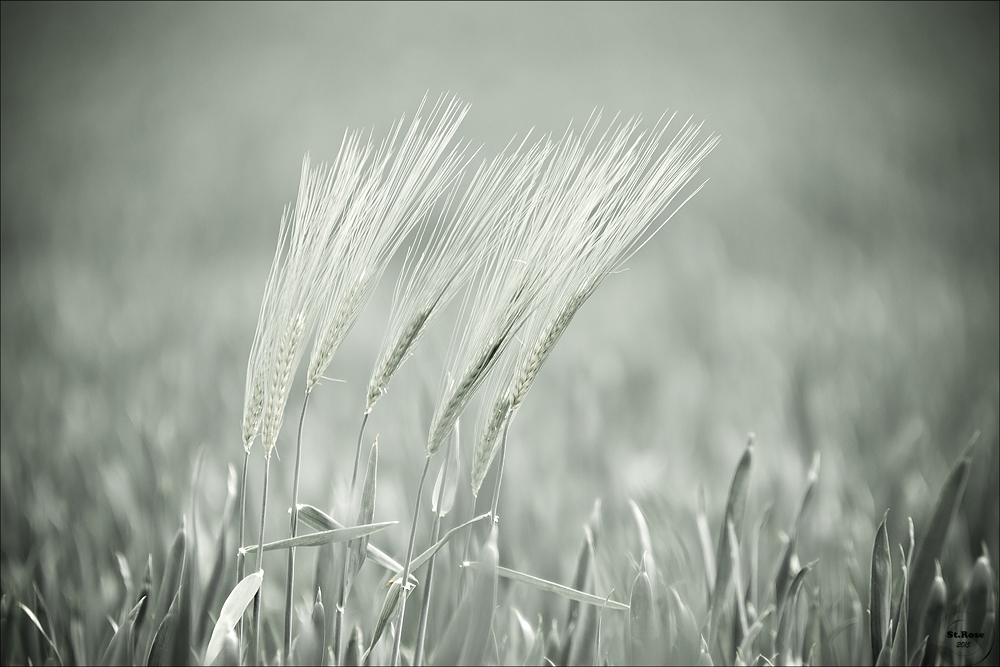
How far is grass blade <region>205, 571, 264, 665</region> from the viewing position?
0.14 metres

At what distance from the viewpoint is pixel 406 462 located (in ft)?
1.34

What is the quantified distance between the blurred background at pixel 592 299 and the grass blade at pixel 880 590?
0.07 m

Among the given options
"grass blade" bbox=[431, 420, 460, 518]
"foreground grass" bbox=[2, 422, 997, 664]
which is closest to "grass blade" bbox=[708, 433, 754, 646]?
"foreground grass" bbox=[2, 422, 997, 664]

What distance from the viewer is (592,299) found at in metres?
0.83

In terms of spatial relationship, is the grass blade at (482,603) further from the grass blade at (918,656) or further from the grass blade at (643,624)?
the grass blade at (918,656)

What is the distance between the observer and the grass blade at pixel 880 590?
0.21 metres

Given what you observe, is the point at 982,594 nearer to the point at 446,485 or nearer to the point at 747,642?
the point at 747,642

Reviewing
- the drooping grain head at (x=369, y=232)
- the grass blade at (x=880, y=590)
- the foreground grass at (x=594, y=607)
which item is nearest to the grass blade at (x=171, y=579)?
the foreground grass at (x=594, y=607)

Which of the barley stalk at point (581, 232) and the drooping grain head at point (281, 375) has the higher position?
the barley stalk at point (581, 232)

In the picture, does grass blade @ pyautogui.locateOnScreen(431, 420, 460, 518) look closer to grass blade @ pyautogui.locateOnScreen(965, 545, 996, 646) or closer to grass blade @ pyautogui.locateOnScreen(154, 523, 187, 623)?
grass blade @ pyautogui.locateOnScreen(154, 523, 187, 623)

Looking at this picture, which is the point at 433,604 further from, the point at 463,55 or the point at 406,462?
the point at 463,55

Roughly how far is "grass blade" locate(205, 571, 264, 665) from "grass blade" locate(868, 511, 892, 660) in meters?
0.19

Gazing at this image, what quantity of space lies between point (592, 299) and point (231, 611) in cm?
71

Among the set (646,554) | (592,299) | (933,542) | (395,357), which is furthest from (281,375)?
(592,299)
